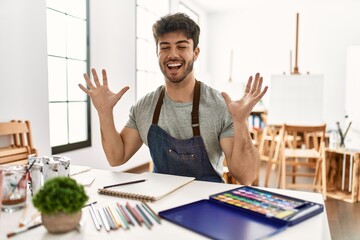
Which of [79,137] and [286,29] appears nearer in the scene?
[79,137]

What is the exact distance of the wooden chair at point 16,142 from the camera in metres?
2.46

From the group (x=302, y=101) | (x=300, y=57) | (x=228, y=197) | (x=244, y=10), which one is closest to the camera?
(x=228, y=197)

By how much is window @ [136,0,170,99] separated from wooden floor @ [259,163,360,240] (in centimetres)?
301

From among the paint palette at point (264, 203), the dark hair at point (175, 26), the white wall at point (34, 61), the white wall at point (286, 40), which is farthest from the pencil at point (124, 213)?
the white wall at point (286, 40)

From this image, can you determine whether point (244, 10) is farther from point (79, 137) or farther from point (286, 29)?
point (79, 137)

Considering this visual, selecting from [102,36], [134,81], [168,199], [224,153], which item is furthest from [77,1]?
[168,199]

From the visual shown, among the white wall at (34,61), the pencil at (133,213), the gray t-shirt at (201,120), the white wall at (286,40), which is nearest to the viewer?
the pencil at (133,213)

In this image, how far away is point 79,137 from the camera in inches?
145

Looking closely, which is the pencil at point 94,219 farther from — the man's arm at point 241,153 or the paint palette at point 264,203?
the man's arm at point 241,153

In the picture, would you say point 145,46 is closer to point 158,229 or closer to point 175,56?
point 175,56

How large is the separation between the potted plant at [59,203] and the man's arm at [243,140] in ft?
2.43

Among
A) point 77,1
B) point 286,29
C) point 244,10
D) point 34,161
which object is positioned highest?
point 244,10

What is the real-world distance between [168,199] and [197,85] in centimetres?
79

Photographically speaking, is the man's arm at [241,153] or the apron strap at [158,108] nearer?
the man's arm at [241,153]
